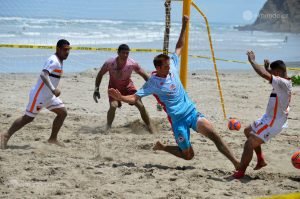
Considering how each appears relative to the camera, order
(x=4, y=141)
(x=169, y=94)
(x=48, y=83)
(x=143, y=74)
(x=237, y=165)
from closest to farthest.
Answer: (x=237, y=165) < (x=169, y=94) < (x=48, y=83) < (x=4, y=141) < (x=143, y=74)

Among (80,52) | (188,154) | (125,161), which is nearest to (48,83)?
(125,161)

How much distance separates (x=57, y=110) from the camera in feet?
27.1

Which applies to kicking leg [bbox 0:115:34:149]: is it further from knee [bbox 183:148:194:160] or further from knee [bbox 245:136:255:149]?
knee [bbox 245:136:255:149]

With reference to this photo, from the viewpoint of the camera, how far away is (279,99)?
655 centimetres

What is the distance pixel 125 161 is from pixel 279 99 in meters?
2.25

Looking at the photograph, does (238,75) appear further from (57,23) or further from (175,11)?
(57,23)

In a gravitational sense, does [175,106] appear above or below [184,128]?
above

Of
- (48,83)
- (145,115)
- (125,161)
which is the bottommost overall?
(125,161)

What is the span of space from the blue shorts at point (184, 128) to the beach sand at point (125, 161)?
1.13 feet

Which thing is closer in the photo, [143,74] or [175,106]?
[175,106]

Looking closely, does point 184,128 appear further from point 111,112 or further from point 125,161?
point 111,112

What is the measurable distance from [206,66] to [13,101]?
39.1 ft

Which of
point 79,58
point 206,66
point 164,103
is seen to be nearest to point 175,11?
point 164,103

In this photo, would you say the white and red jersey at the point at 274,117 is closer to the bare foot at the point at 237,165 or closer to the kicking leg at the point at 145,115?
the bare foot at the point at 237,165
